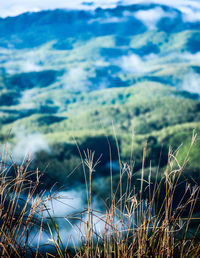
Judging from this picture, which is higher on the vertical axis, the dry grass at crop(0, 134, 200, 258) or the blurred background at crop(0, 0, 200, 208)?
the blurred background at crop(0, 0, 200, 208)

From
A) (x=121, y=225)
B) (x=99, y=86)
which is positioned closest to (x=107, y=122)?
(x=121, y=225)

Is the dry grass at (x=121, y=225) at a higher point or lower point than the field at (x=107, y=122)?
lower

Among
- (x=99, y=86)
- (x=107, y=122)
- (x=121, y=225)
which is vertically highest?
(x=99, y=86)

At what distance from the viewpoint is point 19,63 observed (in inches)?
765

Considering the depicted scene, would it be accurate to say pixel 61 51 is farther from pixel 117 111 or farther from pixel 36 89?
pixel 117 111

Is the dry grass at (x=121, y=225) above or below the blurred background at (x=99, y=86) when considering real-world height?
below

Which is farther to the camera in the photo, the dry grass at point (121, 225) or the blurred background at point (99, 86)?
the blurred background at point (99, 86)

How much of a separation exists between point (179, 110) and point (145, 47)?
95.1 ft

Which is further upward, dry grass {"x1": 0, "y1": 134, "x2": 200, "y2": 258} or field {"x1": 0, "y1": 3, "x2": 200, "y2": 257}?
field {"x1": 0, "y1": 3, "x2": 200, "y2": 257}

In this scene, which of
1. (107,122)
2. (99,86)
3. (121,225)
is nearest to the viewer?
(121,225)

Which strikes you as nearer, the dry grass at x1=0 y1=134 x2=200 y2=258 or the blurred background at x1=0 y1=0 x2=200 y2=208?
the dry grass at x1=0 y1=134 x2=200 y2=258

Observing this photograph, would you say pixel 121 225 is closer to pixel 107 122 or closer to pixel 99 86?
pixel 107 122

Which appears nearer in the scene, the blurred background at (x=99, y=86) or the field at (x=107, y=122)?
the field at (x=107, y=122)

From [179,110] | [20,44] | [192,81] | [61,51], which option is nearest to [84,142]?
[179,110]
